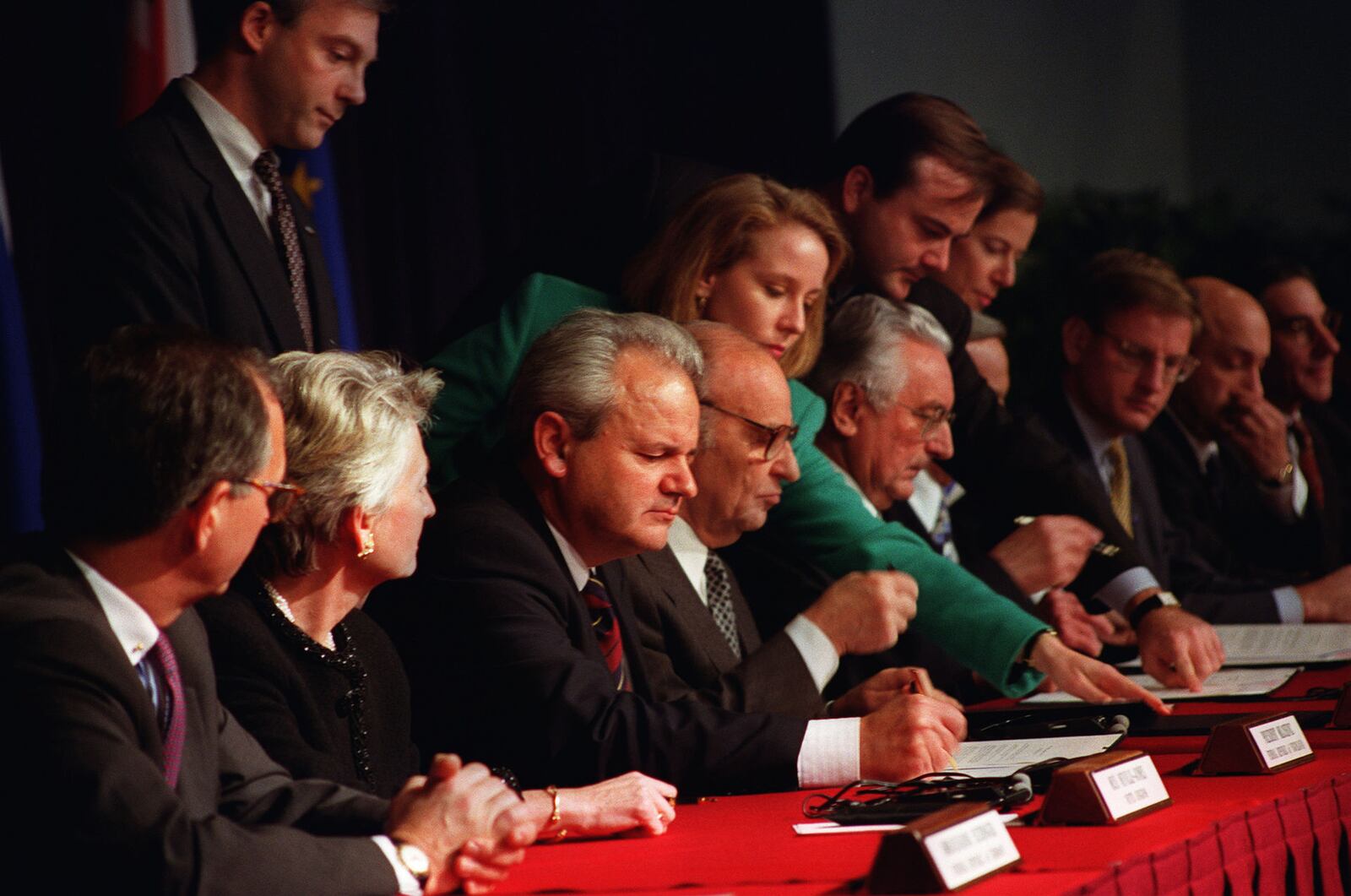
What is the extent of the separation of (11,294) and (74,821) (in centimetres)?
201

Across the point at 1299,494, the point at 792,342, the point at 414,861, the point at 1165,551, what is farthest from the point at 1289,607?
the point at 414,861

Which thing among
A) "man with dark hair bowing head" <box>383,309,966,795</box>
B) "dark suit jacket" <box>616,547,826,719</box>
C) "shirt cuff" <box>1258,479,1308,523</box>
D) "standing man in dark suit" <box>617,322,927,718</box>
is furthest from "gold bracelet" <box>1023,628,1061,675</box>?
"shirt cuff" <box>1258,479,1308,523</box>

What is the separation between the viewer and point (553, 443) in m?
2.46

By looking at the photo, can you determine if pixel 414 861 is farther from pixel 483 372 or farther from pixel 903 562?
pixel 903 562

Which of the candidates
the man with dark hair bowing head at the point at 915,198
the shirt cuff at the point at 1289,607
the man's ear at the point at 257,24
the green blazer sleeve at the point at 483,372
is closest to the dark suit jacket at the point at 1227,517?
the shirt cuff at the point at 1289,607

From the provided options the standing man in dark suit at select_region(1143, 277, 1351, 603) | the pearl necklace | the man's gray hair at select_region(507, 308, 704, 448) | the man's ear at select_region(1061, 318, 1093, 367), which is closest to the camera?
the pearl necklace

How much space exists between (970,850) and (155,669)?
0.81 meters

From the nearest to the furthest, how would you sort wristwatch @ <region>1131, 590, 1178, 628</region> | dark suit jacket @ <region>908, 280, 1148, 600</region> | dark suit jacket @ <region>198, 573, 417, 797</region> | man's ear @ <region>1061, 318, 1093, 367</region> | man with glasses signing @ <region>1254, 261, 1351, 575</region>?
dark suit jacket @ <region>198, 573, 417, 797</region> → wristwatch @ <region>1131, 590, 1178, 628</region> → dark suit jacket @ <region>908, 280, 1148, 600</region> → man's ear @ <region>1061, 318, 1093, 367</region> → man with glasses signing @ <region>1254, 261, 1351, 575</region>

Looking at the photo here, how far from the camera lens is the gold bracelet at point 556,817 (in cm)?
191

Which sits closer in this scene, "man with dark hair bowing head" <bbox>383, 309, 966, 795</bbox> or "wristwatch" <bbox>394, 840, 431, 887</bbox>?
"wristwatch" <bbox>394, 840, 431, 887</bbox>

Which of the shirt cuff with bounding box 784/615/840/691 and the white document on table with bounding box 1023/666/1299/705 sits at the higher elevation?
the shirt cuff with bounding box 784/615/840/691

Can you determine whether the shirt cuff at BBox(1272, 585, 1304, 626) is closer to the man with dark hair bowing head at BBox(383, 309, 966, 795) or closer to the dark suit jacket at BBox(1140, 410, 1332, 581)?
the dark suit jacket at BBox(1140, 410, 1332, 581)

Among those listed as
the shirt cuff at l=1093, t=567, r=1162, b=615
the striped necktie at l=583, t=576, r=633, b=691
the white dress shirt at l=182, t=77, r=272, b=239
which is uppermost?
the white dress shirt at l=182, t=77, r=272, b=239

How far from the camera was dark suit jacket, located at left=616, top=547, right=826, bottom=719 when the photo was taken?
8.38 ft
